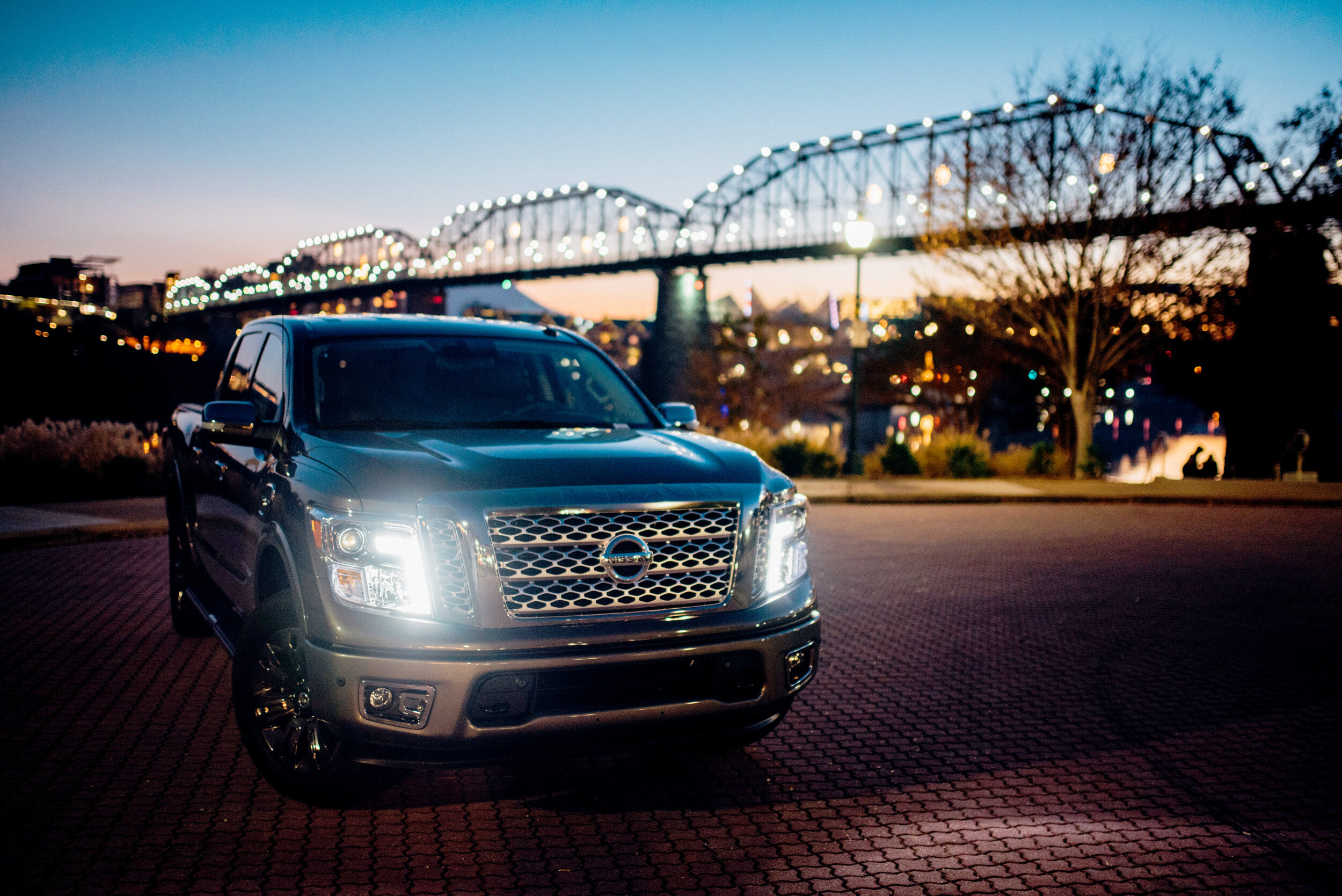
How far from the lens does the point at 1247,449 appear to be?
40000 mm

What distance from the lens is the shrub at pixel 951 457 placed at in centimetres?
2398

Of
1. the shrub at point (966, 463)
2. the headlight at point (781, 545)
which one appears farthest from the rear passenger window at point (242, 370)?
the shrub at point (966, 463)

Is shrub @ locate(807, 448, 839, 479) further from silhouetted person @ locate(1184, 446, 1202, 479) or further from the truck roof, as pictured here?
the truck roof

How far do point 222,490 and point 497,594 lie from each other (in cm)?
246

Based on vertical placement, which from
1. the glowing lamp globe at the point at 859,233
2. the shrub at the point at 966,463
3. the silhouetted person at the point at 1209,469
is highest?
the glowing lamp globe at the point at 859,233

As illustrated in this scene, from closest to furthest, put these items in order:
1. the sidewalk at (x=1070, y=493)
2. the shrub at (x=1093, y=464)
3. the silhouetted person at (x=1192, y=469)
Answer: the sidewalk at (x=1070, y=493) → the shrub at (x=1093, y=464) → the silhouetted person at (x=1192, y=469)

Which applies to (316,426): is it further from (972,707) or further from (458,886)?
(972,707)

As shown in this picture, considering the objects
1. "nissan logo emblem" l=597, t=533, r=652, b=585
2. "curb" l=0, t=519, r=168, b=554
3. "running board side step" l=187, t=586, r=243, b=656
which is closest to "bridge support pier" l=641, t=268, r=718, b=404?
"curb" l=0, t=519, r=168, b=554

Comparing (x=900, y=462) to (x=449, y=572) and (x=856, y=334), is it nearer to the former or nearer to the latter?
(x=856, y=334)

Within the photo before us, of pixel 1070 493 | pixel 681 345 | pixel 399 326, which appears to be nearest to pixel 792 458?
pixel 1070 493

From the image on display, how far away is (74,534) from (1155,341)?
28474 mm

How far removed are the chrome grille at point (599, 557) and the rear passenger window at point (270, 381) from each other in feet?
5.97

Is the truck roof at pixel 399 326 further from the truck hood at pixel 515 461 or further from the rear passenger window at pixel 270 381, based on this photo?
the truck hood at pixel 515 461

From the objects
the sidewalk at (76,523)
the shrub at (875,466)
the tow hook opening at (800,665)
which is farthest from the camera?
the shrub at (875,466)
